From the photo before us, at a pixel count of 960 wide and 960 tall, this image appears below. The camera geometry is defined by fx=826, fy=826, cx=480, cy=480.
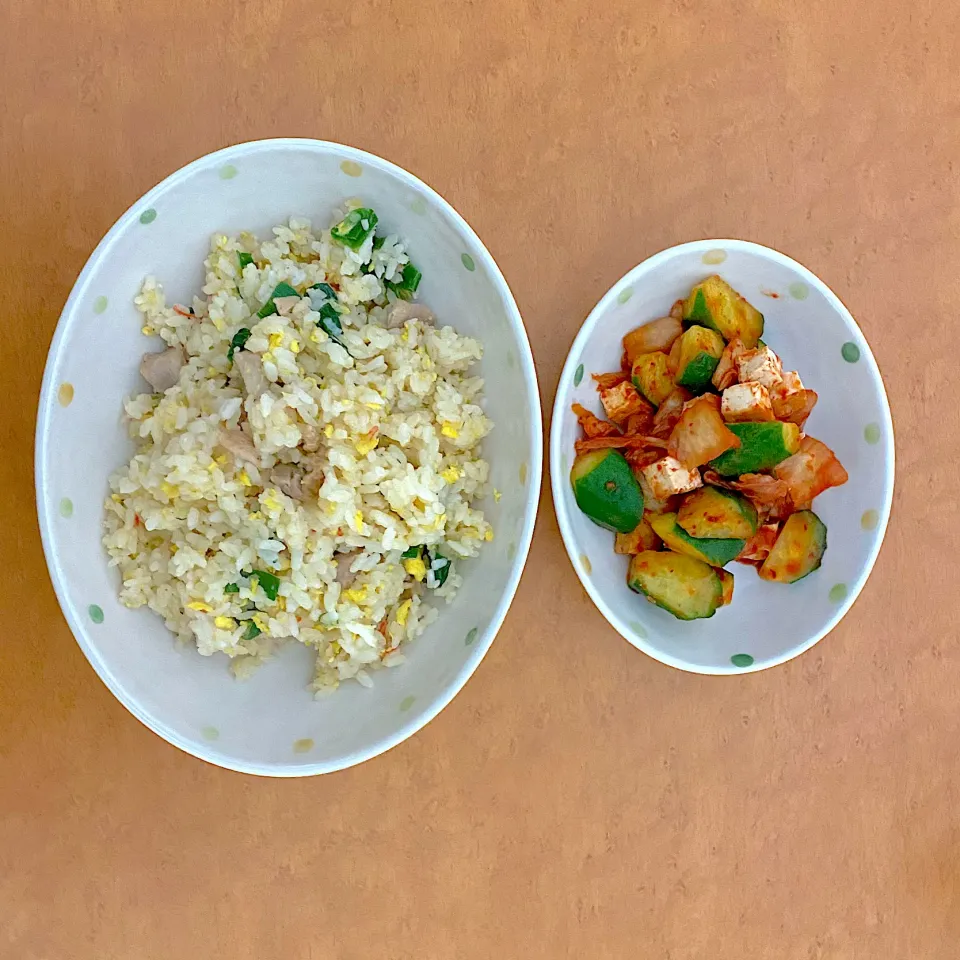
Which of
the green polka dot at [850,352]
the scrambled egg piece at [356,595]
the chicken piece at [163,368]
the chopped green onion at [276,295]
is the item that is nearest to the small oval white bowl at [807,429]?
the green polka dot at [850,352]

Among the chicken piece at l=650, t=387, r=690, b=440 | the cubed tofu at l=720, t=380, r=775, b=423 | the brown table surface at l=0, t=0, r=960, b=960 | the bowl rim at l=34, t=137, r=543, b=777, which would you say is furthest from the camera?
the brown table surface at l=0, t=0, r=960, b=960

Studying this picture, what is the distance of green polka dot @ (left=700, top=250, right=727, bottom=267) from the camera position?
138 cm

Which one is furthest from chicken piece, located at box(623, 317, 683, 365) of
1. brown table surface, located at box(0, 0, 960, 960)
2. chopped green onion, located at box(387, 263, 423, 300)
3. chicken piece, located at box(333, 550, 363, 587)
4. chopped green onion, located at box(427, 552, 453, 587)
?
chicken piece, located at box(333, 550, 363, 587)

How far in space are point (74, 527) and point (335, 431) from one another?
42 centimetres

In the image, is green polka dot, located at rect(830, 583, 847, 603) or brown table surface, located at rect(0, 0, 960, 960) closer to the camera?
green polka dot, located at rect(830, 583, 847, 603)

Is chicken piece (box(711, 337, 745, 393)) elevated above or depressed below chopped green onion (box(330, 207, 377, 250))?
below

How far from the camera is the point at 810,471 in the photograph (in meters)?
1.40

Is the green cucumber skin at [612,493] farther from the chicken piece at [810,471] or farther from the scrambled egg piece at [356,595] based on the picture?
the scrambled egg piece at [356,595]

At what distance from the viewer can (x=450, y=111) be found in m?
1.50

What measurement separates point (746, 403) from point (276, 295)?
2.47ft

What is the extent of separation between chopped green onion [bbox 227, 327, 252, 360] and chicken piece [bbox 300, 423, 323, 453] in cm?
17

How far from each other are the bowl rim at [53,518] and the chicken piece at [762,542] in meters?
0.46

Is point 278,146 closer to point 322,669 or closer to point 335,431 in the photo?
point 335,431

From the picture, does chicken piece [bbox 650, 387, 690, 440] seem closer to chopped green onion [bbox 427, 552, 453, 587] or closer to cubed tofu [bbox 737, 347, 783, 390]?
cubed tofu [bbox 737, 347, 783, 390]
